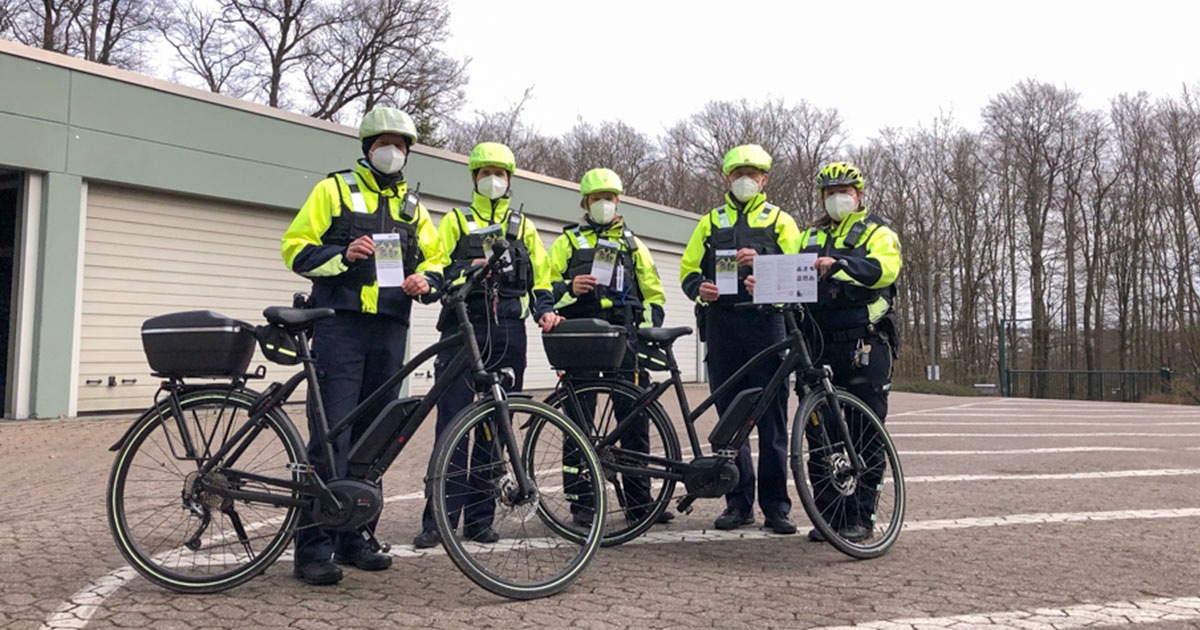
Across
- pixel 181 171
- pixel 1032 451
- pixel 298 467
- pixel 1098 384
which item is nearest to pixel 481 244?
pixel 298 467

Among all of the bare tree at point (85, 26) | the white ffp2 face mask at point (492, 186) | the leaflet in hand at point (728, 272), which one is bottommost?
the leaflet in hand at point (728, 272)

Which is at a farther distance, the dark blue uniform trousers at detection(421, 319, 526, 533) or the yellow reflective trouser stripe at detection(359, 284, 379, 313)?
the yellow reflective trouser stripe at detection(359, 284, 379, 313)

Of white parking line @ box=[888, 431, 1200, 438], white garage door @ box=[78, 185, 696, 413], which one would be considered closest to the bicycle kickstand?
Answer: white garage door @ box=[78, 185, 696, 413]

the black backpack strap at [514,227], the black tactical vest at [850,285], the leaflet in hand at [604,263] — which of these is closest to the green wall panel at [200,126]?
the black backpack strap at [514,227]

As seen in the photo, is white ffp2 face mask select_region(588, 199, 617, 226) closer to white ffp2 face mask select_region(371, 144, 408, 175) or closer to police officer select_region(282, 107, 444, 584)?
police officer select_region(282, 107, 444, 584)

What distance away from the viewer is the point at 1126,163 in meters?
35.8

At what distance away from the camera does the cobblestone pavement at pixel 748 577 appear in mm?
3334

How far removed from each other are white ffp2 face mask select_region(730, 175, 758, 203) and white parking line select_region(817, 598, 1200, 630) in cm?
268

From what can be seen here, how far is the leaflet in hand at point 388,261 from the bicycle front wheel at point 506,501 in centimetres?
72

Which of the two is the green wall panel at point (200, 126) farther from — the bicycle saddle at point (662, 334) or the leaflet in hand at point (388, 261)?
the bicycle saddle at point (662, 334)

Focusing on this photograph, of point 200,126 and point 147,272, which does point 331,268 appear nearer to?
point 147,272

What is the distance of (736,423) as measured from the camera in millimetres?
4613

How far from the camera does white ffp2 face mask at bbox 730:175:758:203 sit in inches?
209

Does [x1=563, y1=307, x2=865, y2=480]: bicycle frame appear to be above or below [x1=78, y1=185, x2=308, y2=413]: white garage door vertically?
below
